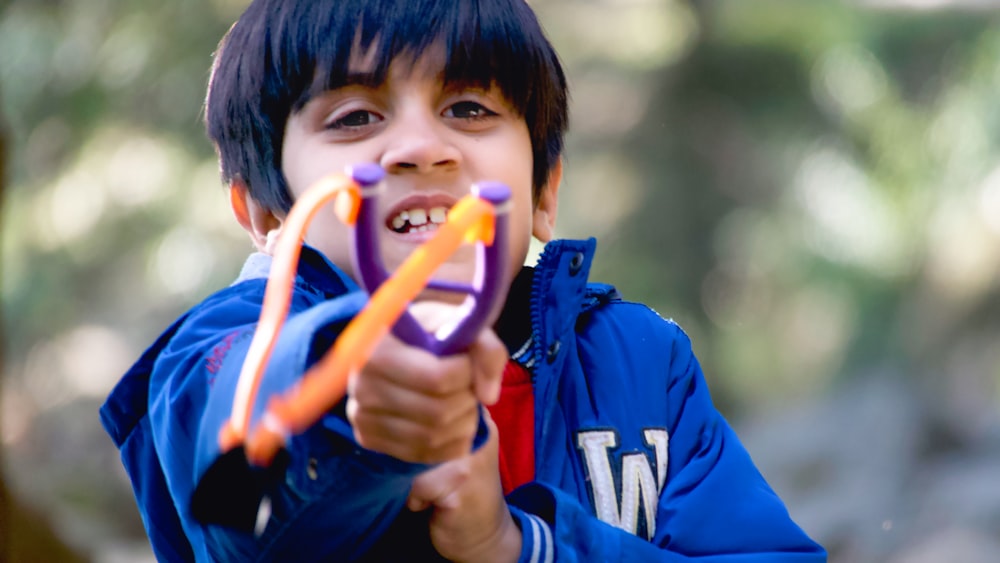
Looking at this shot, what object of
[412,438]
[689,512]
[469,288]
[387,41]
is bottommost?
[689,512]

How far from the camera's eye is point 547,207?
1580 millimetres

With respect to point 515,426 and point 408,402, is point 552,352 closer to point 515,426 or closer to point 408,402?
point 515,426

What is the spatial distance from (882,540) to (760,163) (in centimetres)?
165

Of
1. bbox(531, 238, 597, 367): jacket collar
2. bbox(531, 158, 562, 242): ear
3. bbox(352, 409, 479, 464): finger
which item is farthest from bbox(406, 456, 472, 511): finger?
bbox(531, 158, 562, 242): ear

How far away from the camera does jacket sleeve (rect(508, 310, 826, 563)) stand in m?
1.12

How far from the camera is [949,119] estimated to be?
5.14m

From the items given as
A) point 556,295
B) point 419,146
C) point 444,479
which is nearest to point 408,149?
point 419,146

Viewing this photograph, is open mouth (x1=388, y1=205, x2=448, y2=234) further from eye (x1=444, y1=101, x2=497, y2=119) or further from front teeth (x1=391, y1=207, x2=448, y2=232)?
eye (x1=444, y1=101, x2=497, y2=119)

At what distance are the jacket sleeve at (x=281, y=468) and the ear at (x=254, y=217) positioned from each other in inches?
14.3

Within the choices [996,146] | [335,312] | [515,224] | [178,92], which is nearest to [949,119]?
[996,146]

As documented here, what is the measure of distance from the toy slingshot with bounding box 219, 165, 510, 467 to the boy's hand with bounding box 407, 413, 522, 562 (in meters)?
0.24

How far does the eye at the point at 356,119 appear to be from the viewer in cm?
127

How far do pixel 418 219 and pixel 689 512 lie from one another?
1.31 feet

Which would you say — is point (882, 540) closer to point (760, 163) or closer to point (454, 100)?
point (760, 163)
